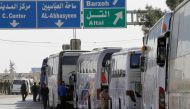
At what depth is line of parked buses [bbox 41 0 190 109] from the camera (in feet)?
40.5

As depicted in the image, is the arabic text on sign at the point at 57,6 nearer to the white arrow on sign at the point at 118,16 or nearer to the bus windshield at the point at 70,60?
the white arrow on sign at the point at 118,16

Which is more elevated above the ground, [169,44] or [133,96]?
[169,44]

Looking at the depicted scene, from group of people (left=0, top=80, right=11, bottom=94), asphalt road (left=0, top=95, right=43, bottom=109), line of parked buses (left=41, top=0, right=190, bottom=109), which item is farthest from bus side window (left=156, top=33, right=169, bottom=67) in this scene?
group of people (left=0, top=80, right=11, bottom=94)

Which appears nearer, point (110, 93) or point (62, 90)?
point (110, 93)

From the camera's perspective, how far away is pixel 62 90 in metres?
36.4

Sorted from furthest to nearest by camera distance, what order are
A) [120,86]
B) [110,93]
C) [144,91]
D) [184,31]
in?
[110,93] < [120,86] < [144,91] < [184,31]

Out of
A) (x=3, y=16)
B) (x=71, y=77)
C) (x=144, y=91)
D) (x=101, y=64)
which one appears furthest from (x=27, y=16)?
(x=144, y=91)

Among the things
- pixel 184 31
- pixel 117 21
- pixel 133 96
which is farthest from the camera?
pixel 117 21

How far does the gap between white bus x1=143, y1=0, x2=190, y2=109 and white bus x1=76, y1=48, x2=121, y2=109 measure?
36.1 feet

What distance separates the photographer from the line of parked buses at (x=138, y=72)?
12.3 metres

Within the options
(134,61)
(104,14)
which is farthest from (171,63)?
(104,14)

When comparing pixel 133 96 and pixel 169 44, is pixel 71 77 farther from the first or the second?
pixel 169 44

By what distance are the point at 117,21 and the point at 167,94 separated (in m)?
23.8

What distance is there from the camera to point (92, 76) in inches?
1198
